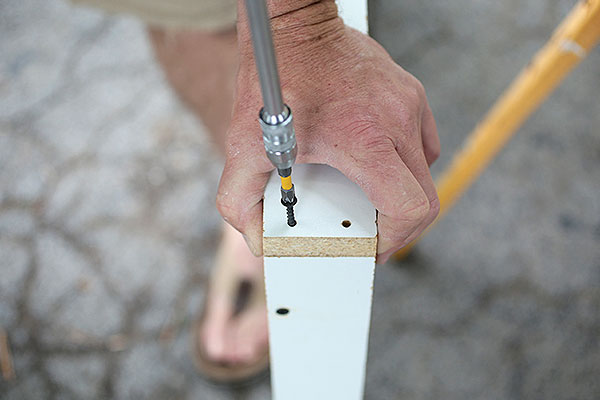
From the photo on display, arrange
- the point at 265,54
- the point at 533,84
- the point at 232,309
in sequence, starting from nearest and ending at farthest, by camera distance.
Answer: the point at 265,54 < the point at 533,84 < the point at 232,309

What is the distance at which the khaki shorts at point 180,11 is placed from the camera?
0.86 meters

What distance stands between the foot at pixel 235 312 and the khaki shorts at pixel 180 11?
451mm

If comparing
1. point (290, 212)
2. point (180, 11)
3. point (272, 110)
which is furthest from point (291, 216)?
point (180, 11)

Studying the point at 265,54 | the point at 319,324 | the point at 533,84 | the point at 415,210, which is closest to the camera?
the point at 265,54

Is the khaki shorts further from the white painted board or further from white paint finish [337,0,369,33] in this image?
the white painted board

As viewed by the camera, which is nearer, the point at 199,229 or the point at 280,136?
the point at 280,136

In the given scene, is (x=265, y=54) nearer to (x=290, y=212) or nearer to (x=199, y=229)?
(x=290, y=212)

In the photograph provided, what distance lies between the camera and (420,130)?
54 centimetres

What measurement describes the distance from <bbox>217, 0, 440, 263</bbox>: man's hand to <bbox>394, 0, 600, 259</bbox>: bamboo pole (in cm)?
34

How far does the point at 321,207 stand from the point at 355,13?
233 millimetres

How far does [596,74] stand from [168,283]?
3.83 feet

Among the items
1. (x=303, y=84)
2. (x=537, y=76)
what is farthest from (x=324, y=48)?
(x=537, y=76)

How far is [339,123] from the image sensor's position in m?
0.48

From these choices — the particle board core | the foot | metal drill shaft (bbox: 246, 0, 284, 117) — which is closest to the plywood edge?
the particle board core
